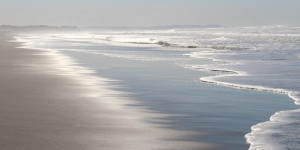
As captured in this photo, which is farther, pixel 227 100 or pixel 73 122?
pixel 227 100

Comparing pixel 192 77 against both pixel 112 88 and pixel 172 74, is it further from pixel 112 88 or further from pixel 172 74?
pixel 112 88

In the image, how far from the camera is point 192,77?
16234 mm

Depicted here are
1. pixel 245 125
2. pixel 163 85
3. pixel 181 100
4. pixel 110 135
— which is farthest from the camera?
pixel 163 85

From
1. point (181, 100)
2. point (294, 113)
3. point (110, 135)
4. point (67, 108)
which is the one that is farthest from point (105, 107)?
point (294, 113)

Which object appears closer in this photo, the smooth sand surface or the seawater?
the smooth sand surface

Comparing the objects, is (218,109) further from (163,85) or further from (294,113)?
(163,85)

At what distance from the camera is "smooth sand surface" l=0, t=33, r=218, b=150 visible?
271 inches

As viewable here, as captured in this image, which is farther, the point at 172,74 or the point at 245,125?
the point at 172,74

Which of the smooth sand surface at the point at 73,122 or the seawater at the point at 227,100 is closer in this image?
the smooth sand surface at the point at 73,122

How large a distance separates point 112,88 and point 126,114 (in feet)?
12.8

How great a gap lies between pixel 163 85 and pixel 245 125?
18.9 ft

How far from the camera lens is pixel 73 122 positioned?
8383 mm

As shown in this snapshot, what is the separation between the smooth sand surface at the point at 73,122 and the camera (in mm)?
6883

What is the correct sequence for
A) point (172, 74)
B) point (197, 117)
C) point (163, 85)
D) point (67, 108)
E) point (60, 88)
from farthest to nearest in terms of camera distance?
point (172, 74) < point (163, 85) < point (60, 88) < point (67, 108) < point (197, 117)
